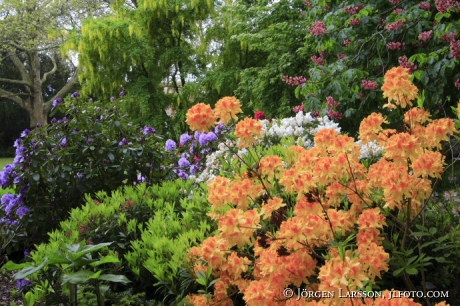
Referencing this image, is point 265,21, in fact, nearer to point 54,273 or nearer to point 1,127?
point 54,273

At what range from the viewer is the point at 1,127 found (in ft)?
71.7

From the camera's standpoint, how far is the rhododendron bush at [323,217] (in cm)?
141

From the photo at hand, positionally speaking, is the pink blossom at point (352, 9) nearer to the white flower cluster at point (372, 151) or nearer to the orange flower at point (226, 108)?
the white flower cluster at point (372, 151)

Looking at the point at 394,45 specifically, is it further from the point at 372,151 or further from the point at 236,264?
the point at 236,264

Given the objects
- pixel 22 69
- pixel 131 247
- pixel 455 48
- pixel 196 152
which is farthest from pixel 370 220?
pixel 22 69

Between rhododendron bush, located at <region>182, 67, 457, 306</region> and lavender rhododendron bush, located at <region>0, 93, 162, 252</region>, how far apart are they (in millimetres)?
2036

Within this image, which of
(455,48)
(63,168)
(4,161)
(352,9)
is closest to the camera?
(455,48)

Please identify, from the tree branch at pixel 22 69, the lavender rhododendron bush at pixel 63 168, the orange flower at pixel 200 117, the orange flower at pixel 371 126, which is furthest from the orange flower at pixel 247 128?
the tree branch at pixel 22 69

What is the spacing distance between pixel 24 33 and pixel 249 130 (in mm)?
16323

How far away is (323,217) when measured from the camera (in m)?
1.68

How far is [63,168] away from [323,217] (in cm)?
256

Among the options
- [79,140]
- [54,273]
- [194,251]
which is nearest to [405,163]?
[194,251]

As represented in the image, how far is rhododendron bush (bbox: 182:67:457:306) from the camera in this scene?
141cm

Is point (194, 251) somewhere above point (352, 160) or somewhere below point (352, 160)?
below
